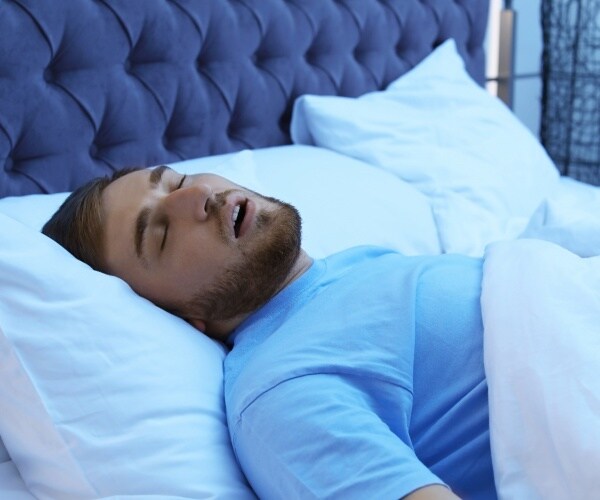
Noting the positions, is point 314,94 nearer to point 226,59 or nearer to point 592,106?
point 226,59

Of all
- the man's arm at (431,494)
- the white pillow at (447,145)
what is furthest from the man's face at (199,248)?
the white pillow at (447,145)

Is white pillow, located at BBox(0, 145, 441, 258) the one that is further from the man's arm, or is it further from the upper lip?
the man's arm

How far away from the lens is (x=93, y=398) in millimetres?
1048

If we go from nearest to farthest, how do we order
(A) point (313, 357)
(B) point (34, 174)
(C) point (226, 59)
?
(A) point (313, 357) < (B) point (34, 174) < (C) point (226, 59)

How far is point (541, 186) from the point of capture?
2.30 metres

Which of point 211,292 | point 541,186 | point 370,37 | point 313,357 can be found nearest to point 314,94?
point 370,37

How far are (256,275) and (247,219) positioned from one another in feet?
0.27

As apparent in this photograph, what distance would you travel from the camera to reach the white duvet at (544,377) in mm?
949

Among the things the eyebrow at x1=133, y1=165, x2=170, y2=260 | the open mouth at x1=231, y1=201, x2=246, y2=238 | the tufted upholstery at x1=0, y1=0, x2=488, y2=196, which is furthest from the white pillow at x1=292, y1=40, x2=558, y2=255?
the eyebrow at x1=133, y1=165, x2=170, y2=260

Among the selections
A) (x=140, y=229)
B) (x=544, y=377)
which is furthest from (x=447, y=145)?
(x=544, y=377)

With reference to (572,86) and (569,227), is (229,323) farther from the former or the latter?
(572,86)

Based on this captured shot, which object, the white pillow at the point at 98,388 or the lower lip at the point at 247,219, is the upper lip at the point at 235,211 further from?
the white pillow at the point at 98,388

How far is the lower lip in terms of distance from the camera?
49.9 inches

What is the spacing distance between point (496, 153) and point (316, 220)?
2.47ft
